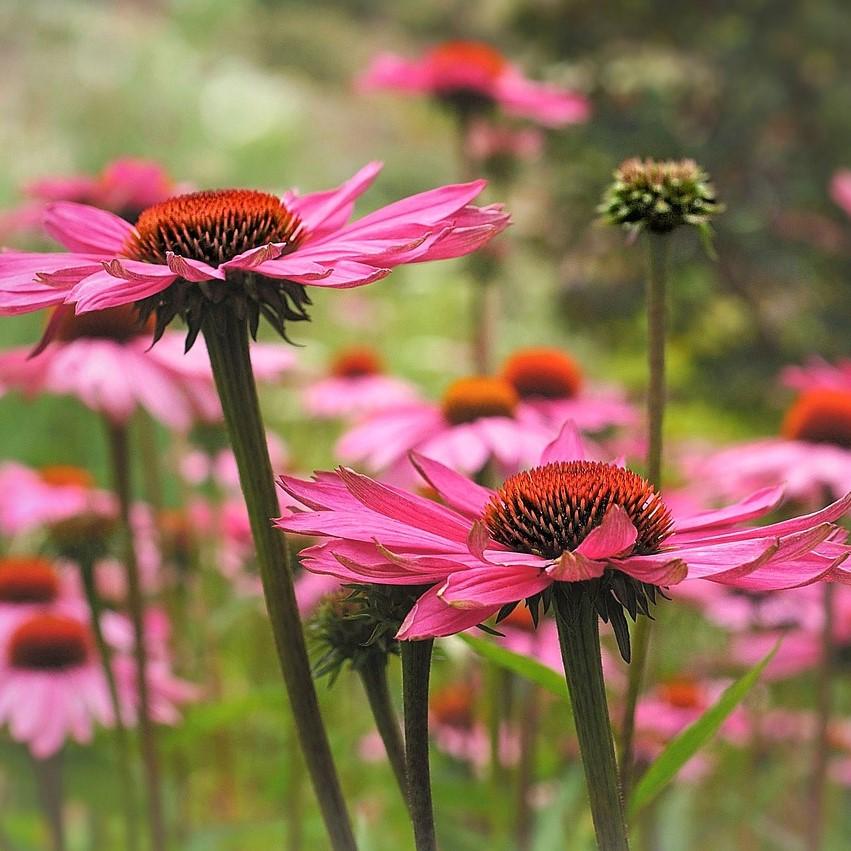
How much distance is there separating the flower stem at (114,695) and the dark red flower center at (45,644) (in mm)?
134

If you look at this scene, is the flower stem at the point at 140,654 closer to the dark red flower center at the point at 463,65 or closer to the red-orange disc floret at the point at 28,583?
the red-orange disc floret at the point at 28,583

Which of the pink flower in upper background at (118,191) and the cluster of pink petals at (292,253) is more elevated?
the pink flower in upper background at (118,191)

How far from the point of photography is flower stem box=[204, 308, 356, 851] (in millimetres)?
325

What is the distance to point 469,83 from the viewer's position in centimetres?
119

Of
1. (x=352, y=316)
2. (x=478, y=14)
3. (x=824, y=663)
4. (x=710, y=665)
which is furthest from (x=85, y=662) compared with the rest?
(x=478, y=14)

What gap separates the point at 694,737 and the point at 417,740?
9 centimetres

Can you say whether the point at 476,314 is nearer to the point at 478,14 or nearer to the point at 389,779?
the point at 389,779

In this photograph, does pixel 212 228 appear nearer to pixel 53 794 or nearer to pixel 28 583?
pixel 53 794

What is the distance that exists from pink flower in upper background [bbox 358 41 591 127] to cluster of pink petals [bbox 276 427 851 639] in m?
0.94

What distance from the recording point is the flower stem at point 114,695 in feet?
2.02

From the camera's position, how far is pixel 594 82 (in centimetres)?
241

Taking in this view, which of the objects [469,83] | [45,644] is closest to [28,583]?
[45,644]

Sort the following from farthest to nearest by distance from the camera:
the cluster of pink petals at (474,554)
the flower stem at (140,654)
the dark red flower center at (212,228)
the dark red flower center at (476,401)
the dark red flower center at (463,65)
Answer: the dark red flower center at (463,65) < the dark red flower center at (476,401) < the flower stem at (140,654) < the dark red flower center at (212,228) < the cluster of pink petals at (474,554)

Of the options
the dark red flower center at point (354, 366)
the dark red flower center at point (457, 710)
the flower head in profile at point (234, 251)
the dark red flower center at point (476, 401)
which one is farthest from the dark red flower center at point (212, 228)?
the dark red flower center at point (354, 366)
